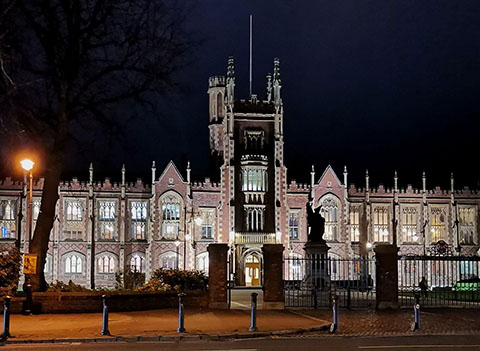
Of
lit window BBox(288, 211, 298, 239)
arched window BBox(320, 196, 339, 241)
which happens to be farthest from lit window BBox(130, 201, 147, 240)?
arched window BBox(320, 196, 339, 241)

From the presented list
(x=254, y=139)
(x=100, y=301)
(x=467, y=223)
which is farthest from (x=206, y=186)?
(x=100, y=301)

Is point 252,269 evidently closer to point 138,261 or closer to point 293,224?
point 293,224

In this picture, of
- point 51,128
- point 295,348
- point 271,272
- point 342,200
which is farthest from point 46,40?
point 342,200

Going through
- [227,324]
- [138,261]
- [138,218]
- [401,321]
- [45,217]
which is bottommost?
[401,321]

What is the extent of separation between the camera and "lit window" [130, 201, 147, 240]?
58.7 meters

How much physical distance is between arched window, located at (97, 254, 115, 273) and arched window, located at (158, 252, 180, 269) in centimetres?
392

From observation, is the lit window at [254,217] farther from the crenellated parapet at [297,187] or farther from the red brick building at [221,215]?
the crenellated parapet at [297,187]

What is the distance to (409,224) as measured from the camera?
6188 centimetres

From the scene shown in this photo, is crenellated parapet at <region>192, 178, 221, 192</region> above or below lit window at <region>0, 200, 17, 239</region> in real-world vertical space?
above

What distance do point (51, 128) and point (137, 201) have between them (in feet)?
118

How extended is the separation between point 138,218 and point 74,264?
644 centimetres

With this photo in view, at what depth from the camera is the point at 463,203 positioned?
6250 cm

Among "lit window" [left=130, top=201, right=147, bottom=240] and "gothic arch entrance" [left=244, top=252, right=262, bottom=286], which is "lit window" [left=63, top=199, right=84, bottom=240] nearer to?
"lit window" [left=130, top=201, right=147, bottom=240]

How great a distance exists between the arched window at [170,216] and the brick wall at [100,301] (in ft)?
112
